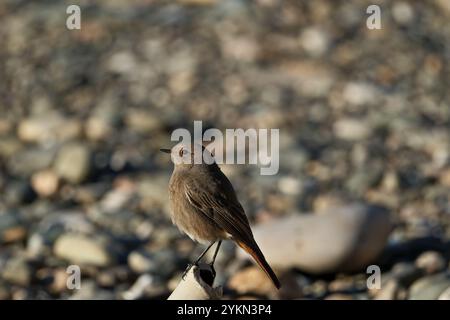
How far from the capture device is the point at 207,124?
1292 centimetres

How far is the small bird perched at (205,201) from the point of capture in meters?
6.82

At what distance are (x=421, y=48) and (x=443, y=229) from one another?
17.5 feet

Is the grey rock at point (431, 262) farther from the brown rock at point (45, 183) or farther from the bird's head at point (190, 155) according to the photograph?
the brown rock at point (45, 183)

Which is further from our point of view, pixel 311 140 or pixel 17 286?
pixel 311 140

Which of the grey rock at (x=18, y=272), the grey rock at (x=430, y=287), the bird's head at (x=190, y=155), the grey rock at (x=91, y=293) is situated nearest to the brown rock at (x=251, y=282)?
the grey rock at (x=91, y=293)

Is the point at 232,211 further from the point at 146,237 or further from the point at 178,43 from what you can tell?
the point at 178,43

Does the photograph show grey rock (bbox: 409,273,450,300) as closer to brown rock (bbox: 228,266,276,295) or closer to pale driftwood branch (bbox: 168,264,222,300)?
brown rock (bbox: 228,266,276,295)

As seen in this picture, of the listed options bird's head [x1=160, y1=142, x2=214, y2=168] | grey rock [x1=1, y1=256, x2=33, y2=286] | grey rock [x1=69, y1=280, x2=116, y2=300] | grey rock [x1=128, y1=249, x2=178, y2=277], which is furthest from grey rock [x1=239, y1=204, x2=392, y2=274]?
bird's head [x1=160, y1=142, x2=214, y2=168]

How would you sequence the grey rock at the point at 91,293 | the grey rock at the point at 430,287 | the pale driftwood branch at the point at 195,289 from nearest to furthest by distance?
the pale driftwood branch at the point at 195,289
the grey rock at the point at 430,287
the grey rock at the point at 91,293

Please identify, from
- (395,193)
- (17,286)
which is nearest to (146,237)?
(17,286)

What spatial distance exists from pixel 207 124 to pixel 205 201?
6.13m

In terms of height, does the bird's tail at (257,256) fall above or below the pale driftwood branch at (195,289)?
above

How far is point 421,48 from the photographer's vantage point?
14898 mm

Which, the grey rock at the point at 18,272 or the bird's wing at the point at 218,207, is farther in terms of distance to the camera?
the grey rock at the point at 18,272
